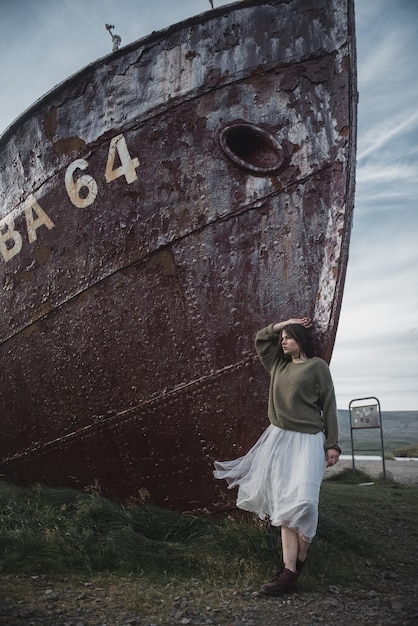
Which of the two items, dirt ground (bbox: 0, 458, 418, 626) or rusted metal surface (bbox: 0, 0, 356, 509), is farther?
rusted metal surface (bbox: 0, 0, 356, 509)

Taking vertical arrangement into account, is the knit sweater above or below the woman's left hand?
above

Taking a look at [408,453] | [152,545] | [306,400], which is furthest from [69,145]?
[408,453]

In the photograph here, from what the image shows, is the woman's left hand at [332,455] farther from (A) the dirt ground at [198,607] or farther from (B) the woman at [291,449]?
(A) the dirt ground at [198,607]

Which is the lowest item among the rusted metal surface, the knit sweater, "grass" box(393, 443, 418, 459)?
"grass" box(393, 443, 418, 459)

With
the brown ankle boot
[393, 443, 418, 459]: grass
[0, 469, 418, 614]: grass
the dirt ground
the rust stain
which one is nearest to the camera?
the dirt ground

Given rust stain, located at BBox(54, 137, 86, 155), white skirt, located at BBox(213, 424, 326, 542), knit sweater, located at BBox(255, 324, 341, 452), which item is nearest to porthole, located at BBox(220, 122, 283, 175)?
rust stain, located at BBox(54, 137, 86, 155)

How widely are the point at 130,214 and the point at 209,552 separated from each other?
1.69 meters

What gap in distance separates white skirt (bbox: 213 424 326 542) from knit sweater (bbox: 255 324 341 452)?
4 cm

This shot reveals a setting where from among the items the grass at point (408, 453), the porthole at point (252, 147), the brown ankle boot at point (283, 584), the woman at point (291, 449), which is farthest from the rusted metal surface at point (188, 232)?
the grass at point (408, 453)

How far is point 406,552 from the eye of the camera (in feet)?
10.7

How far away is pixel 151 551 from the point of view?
264cm

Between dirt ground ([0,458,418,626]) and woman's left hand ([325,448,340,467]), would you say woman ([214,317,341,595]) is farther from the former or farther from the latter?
dirt ground ([0,458,418,626])

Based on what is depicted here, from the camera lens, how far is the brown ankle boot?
7.57ft

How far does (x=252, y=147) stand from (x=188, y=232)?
576 millimetres
